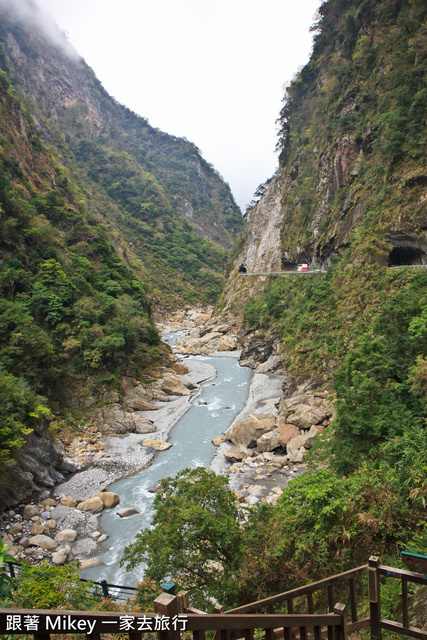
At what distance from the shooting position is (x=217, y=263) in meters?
82.9

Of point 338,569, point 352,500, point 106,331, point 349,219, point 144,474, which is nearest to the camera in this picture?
point 338,569

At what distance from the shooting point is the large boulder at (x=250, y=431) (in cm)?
1827

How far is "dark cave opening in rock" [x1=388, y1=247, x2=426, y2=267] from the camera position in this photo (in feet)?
71.9

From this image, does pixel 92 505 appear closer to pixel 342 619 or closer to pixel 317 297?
pixel 342 619

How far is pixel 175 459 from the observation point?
18062mm

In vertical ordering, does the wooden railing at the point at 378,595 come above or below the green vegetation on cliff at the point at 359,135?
below

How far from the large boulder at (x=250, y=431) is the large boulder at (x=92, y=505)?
7.36 meters

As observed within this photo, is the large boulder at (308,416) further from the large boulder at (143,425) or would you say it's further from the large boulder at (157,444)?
the large boulder at (143,425)

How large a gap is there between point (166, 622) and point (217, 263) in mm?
82468

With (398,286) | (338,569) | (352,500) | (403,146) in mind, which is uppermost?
(403,146)

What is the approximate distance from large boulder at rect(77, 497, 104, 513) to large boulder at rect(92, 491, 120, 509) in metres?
0.19

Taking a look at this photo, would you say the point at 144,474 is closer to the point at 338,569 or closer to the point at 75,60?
the point at 338,569

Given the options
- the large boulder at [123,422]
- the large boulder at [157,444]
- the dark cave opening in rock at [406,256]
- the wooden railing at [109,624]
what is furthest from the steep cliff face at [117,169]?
the wooden railing at [109,624]

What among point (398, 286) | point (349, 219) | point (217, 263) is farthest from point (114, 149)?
point (398, 286)
